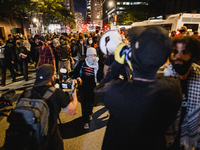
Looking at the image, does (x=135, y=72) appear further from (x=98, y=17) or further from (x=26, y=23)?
(x=98, y=17)

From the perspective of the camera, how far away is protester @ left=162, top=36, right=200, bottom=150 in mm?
1495

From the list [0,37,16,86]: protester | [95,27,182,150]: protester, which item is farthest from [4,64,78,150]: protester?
[0,37,16,86]: protester

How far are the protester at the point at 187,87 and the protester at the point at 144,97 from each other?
634 mm

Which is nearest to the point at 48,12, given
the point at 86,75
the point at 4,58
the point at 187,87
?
the point at 4,58

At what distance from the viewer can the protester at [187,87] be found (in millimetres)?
1495

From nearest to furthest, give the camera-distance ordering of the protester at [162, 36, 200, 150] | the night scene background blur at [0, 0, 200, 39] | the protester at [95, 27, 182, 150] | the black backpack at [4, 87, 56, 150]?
1. the protester at [95, 27, 182, 150]
2. the black backpack at [4, 87, 56, 150]
3. the protester at [162, 36, 200, 150]
4. the night scene background blur at [0, 0, 200, 39]

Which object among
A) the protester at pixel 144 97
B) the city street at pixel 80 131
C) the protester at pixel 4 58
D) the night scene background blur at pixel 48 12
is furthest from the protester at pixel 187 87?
the night scene background blur at pixel 48 12

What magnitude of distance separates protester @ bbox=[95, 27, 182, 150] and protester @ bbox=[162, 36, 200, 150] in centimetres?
63

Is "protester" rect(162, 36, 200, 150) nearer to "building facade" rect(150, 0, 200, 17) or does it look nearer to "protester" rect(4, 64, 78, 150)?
"protester" rect(4, 64, 78, 150)

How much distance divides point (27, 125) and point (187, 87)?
78.9 inches

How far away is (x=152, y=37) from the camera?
86cm

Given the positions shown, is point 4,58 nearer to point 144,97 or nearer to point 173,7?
point 144,97

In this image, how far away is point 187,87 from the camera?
1.53m

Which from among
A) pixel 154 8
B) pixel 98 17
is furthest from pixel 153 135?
pixel 98 17
